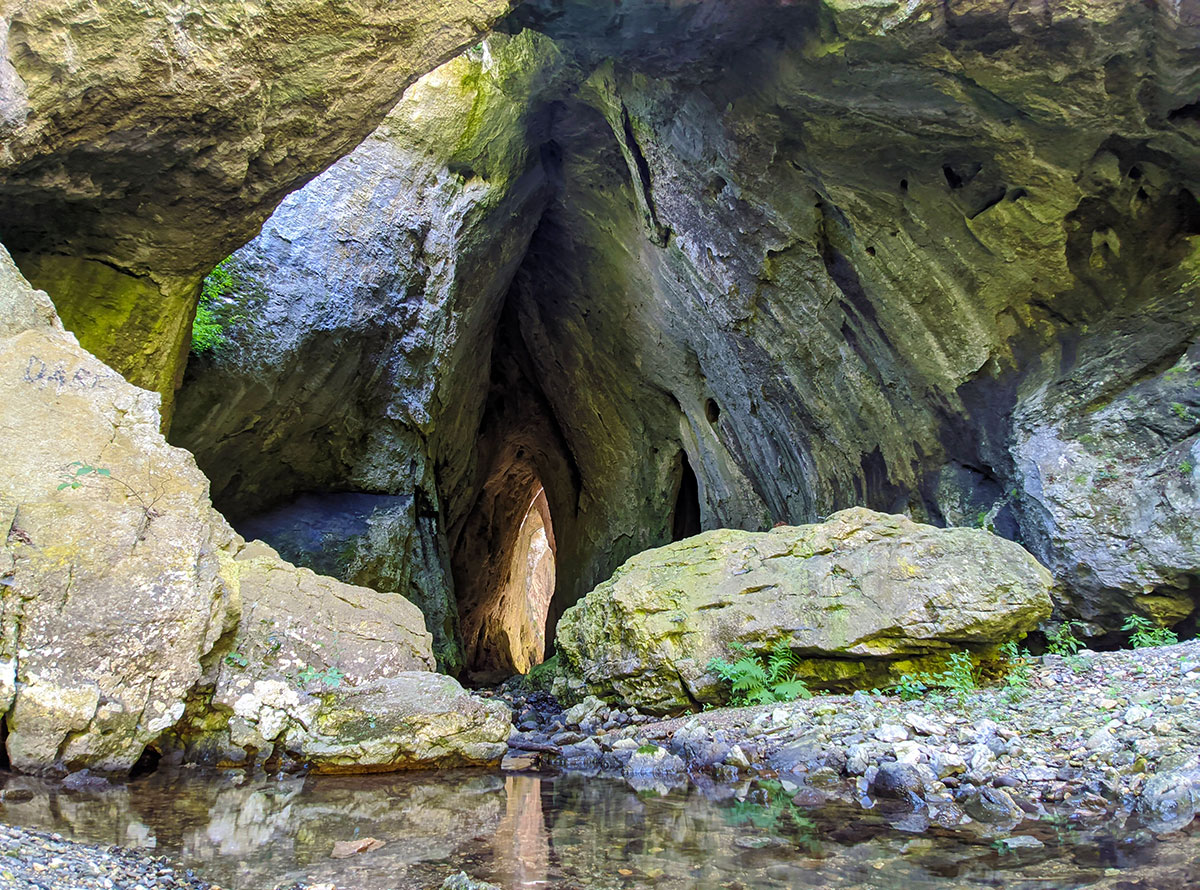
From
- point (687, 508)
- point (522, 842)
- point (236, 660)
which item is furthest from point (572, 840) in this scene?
point (687, 508)

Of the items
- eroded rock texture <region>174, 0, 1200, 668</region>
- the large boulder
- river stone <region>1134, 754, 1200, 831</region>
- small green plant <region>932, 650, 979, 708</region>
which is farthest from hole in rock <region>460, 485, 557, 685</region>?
river stone <region>1134, 754, 1200, 831</region>

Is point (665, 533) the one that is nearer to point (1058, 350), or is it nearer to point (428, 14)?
point (1058, 350)

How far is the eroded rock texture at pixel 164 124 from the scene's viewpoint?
3975 mm

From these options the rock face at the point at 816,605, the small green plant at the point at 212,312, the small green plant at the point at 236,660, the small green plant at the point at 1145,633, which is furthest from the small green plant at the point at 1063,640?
the small green plant at the point at 212,312

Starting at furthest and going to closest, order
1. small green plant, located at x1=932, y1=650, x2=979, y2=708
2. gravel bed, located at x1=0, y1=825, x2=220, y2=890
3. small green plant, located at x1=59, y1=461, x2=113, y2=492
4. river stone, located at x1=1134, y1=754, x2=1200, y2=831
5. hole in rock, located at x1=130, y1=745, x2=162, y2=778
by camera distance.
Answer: small green plant, located at x1=932, y1=650, x2=979, y2=708, small green plant, located at x1=59, y1=461, x2=113, y2=492, hole in rock, located at x1=130, y1=745, x2=162, y2=778, river stone, located at x1=1134, y1=754, x2=1200, y2=831, gravel bed, located at x1=0, y1=825, x2=220, y2=890

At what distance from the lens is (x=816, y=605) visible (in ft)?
19.1

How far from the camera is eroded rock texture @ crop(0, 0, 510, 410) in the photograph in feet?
13.0

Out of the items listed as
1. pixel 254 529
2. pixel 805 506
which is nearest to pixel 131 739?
pixel 254 529

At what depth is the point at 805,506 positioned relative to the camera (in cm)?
988

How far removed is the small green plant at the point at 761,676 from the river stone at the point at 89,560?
3597mm

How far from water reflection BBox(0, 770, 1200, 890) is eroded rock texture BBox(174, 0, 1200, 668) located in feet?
14.8

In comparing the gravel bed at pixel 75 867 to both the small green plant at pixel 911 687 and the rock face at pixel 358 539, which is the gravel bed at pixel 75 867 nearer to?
the small green plant at pixel 911 687

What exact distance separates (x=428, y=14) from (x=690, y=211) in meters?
4.44

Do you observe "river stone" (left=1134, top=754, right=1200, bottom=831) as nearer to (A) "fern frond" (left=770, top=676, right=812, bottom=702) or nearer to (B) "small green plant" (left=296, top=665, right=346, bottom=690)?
(A) "fern frond" (left=770, top=676, right=812, bottom=702)
